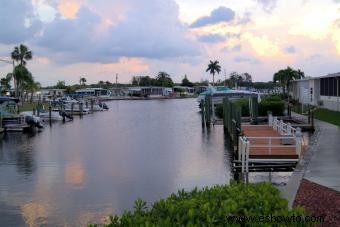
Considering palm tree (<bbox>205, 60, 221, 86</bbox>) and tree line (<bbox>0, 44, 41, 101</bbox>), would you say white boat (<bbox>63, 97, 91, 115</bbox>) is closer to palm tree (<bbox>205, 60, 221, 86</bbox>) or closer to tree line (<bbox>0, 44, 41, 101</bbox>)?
tree line (<bbox>0, 44, 41, 101</bbox>)

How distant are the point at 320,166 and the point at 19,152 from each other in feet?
76.4

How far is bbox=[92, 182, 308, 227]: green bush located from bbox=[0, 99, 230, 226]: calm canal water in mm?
9598

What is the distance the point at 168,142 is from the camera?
128 ft

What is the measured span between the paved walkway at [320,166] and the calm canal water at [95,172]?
4.13 meters

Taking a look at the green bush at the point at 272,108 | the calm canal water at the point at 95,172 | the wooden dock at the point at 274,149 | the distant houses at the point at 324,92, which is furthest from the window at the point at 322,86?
the wooden dock at the point at 274,149

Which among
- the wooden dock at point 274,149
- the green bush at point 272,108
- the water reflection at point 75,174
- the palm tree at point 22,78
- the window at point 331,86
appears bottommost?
the water reflection at point 75,174

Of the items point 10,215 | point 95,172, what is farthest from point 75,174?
point 10,215

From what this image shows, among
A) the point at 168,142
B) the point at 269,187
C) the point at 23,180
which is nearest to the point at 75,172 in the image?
the point at 23,180

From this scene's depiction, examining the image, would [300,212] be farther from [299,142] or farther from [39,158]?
[39,158]

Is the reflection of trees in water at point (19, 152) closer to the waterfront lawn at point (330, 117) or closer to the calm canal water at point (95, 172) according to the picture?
the calm canal water at point (95, 172)

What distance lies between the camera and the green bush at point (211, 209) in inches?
225

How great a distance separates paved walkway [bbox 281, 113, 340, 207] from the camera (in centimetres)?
1414

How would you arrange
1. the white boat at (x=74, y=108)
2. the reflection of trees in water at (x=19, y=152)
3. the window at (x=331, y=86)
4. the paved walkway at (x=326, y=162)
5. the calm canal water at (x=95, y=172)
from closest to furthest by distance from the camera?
the paved walkway at (x=326, y=162)
the calm canal water at (x=95, y=172)
the reflection of trees in water at (x=19, y=152)
the window at (x=331, y=86)
the white boat at (x=74, y=108)

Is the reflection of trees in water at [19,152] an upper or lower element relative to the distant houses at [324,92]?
lower
